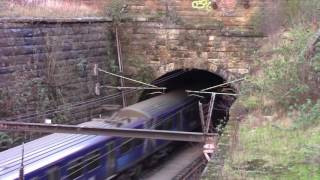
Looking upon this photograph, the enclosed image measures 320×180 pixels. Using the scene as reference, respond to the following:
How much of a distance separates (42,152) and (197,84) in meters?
13.3

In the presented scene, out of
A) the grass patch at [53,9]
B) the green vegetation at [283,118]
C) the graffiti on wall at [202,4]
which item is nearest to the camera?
the green vegetation at [283,118]

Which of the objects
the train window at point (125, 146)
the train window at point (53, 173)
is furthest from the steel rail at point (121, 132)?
the train window at point (125, 146)

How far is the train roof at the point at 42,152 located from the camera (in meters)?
10.2

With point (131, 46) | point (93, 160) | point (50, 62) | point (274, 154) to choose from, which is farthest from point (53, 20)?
point (274, 154)

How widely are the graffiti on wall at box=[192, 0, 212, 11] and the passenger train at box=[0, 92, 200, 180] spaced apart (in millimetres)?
3360

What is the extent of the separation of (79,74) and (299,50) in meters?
7.23

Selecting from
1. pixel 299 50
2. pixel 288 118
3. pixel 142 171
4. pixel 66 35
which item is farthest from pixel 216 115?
pixel 288 118

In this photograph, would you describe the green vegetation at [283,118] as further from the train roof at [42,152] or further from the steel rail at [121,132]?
the train roof at [42,152]

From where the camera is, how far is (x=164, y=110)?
57.6ft

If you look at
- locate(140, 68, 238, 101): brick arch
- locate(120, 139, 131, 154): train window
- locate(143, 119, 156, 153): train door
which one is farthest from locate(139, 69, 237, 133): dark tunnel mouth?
locate(120, 139, 131, 154): train window

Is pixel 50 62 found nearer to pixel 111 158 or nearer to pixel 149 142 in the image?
pixel 149 142

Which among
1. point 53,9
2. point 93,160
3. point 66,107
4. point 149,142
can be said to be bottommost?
point 149,142

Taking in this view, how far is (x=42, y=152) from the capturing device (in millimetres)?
11312

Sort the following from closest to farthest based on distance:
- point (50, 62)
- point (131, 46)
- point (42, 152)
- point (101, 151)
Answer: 1. point (42, 152)
2. point (101, 151)
3. point (50, 62)
4. point (131, 46)
